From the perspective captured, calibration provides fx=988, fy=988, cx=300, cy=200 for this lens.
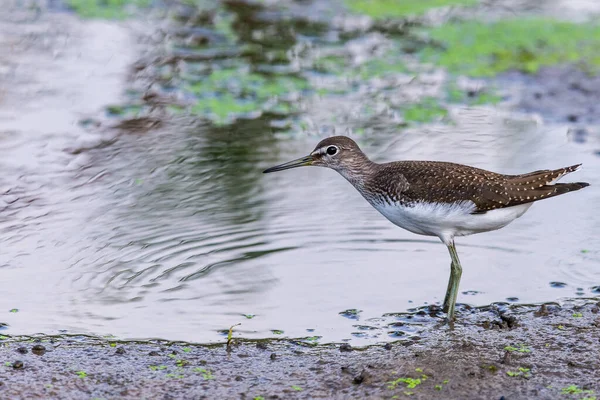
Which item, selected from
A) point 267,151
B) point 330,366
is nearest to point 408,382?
point 330,366

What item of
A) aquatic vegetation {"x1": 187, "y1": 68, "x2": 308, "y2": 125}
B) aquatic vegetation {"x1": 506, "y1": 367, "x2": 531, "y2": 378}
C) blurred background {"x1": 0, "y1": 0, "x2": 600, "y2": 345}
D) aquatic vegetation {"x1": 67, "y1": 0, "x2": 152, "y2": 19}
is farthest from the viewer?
aquatic vegetation {"x1": 67, "y1": 0, "x2": 152, "y2": 19}

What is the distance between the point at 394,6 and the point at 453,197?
34.5ft

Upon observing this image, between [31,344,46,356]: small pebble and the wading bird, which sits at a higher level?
the wading bird

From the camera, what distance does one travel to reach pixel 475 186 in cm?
735

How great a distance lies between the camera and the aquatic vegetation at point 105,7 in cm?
1658

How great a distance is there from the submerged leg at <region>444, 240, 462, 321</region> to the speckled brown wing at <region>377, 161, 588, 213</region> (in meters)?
0.46

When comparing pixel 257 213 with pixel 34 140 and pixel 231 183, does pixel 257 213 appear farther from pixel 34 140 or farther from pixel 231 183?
pixel 34 140

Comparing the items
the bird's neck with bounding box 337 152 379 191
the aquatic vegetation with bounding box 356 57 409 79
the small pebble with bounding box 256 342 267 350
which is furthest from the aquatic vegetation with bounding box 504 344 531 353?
the aquatic vegetation with bounding box 356 57 409 79

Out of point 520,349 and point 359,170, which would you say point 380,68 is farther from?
point 520,349

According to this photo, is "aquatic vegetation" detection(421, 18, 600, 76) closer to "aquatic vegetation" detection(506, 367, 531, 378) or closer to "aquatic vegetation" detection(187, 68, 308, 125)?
"aquatic vegetation" detection(187, 68, 308, 125)

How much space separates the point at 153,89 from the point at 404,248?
5558 millimetres

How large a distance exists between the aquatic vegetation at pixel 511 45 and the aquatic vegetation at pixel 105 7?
16.9 ft

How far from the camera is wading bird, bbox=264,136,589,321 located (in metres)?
7.29

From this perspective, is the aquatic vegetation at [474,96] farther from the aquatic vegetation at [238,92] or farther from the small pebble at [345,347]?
the small pebble at [345,347]
